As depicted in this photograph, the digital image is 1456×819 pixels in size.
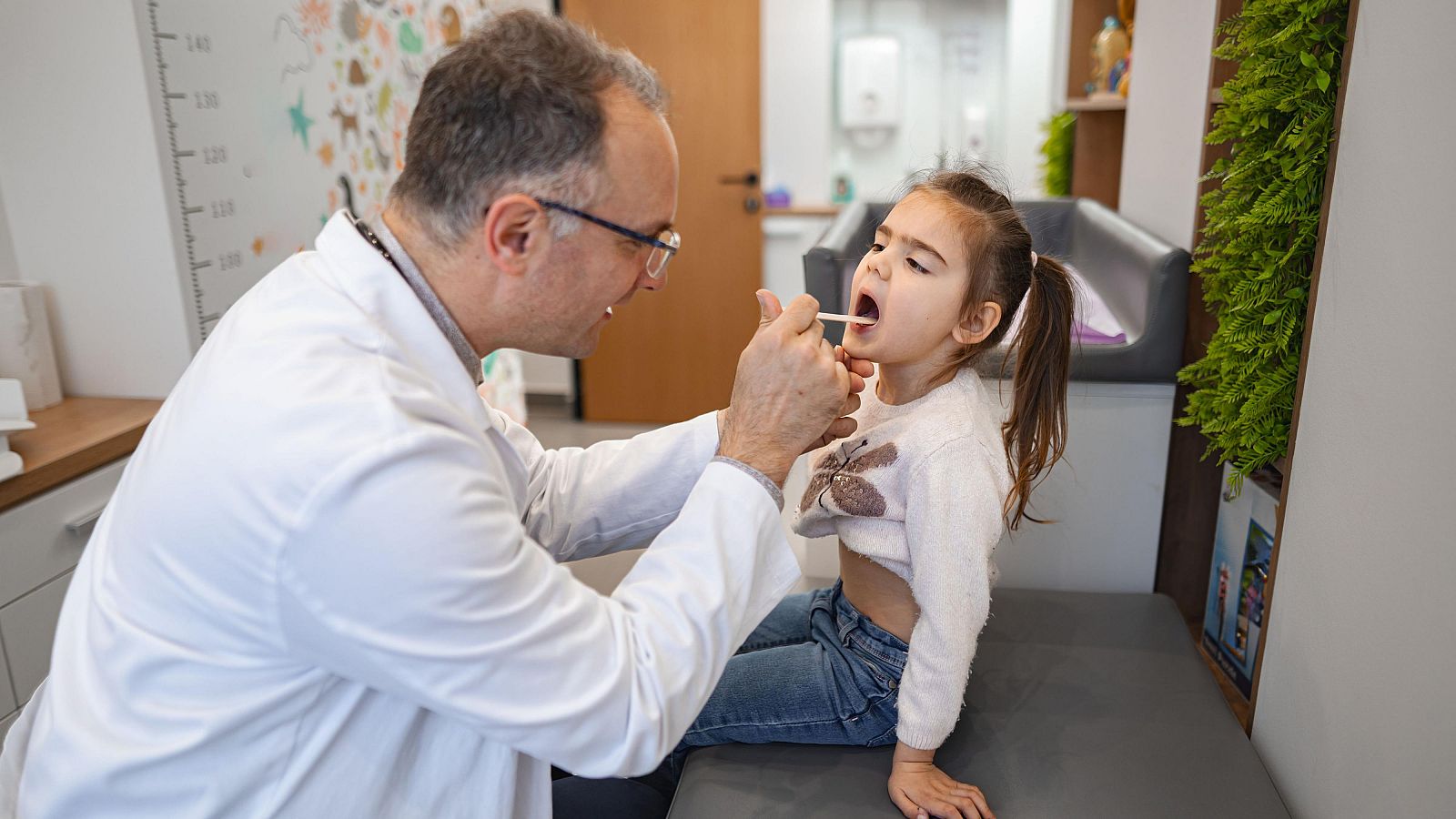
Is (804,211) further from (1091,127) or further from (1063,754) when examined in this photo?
(1063,754)

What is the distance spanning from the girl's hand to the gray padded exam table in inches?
1.0

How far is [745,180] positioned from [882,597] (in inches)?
119

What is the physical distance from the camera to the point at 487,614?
33.7 inches

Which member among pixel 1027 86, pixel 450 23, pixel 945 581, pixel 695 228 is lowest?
pixel 945 581

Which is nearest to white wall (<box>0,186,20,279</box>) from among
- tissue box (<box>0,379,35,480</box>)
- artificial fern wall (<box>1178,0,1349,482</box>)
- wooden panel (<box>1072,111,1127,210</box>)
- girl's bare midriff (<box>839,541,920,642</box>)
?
tissue box (<box>0,379,35,480</box>)

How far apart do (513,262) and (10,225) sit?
161cm

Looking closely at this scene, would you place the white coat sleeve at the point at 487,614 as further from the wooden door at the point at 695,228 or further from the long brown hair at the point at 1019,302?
the wooden door at the point at 695,228

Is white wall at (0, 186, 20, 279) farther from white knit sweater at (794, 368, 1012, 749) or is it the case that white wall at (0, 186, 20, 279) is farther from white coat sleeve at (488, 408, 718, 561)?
white knit sweater at (794, 368, 1012, 749)

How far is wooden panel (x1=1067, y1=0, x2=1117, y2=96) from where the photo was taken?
10.5 feet

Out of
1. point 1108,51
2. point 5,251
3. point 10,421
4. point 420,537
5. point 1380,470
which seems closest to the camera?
point 420,537

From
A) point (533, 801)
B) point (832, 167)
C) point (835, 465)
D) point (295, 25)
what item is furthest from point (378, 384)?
point (832, 167)

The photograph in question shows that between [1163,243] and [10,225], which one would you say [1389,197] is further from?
[10,225]

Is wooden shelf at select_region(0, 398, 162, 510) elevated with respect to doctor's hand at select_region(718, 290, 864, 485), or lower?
lower

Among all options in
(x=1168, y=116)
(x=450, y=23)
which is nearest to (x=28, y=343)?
(x=450, y=23)
